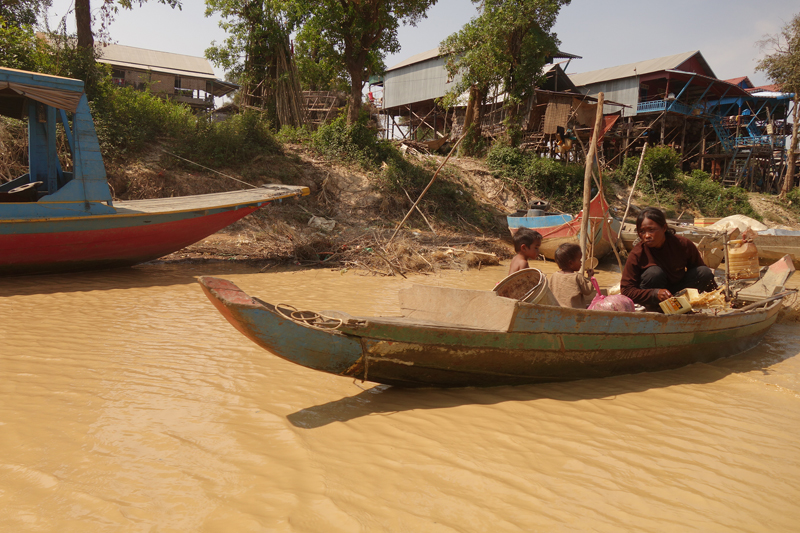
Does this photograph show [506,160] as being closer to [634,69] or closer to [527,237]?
[634,69]

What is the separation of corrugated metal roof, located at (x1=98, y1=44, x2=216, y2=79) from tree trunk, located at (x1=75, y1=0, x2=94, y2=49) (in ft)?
43.9

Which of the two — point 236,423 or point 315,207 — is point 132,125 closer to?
point 315,207

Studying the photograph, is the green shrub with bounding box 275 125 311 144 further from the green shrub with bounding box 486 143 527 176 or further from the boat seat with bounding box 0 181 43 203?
the boat seat with bounding box 0 181 43 203

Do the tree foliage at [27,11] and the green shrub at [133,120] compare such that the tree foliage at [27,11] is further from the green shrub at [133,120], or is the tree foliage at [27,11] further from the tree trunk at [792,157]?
the tree trunk at [792,157]

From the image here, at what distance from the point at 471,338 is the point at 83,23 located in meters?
14.9

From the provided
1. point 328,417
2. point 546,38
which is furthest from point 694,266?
point 546,38

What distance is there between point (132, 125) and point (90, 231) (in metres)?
6.91

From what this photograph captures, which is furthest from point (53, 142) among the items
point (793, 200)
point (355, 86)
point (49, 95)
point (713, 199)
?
point (793, 200)

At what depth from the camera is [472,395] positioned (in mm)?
3518

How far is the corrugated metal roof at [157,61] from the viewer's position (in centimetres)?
2588

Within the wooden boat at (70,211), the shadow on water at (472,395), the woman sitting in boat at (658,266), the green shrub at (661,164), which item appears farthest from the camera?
the green shrub at (661,164)

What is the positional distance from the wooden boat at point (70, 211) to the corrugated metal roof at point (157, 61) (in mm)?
20892

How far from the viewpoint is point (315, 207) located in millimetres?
13281

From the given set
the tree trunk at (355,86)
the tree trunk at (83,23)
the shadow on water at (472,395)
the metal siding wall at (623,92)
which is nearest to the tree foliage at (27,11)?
the tree trunk at (83,23)
